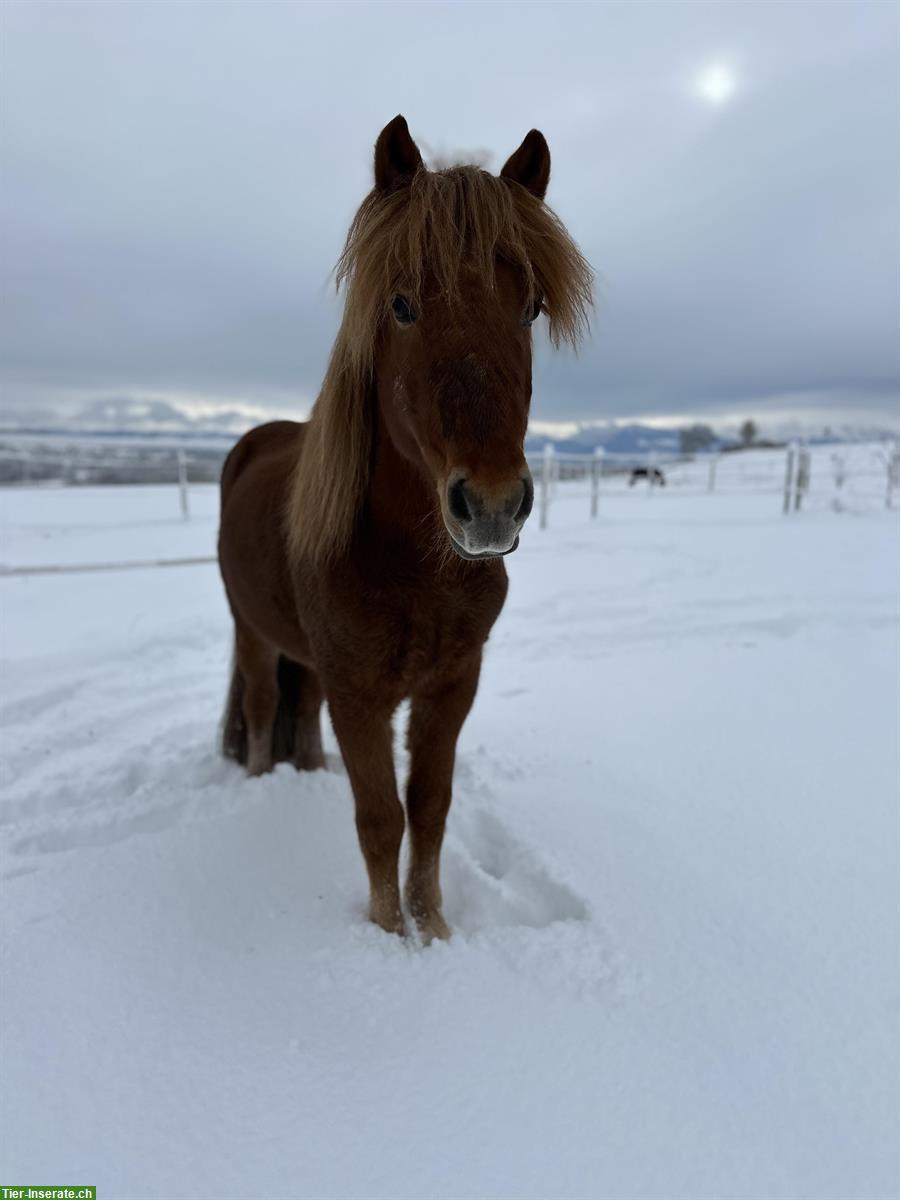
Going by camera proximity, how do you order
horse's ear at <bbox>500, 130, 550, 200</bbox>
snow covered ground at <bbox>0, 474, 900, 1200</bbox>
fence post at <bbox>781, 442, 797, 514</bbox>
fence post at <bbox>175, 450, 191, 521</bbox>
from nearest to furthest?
snow covered ground at <bbox>0, 474, 900, 1200</bbox>
horse's ear at <bbox>500, 130, 550, 200</bbox>
fence post at <bbox>175, 450, 191, 521</bbox>
fence post at <bbox>781, 442, 797, 514</bbox>

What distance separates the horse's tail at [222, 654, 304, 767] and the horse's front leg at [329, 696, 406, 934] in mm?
1415

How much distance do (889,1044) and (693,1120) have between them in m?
0.54

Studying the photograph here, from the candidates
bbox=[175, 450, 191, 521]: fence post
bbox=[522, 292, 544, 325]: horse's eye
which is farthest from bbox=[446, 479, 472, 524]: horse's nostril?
bbox=[175, 450, 191, 521]: fence post

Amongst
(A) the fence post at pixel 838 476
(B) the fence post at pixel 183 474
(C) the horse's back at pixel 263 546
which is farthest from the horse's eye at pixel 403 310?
(A) the fence post at pixel 838 476

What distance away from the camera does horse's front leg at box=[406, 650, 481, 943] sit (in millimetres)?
2119

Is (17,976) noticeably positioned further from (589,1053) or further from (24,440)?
(24,440)

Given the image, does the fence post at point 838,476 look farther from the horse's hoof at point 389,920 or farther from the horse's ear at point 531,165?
the horse's hoof at point 389,920

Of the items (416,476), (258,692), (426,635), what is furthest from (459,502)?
(258,692)

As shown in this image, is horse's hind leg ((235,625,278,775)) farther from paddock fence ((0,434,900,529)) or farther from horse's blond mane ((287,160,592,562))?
paddock fence ((0,434,900,529))

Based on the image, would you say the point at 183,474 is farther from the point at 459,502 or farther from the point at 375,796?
the point at 459,502

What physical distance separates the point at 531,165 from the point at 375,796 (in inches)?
73.6

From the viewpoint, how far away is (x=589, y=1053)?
1.53 meters

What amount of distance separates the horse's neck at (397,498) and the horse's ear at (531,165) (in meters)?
0.74

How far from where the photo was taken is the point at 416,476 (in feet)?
6.02
